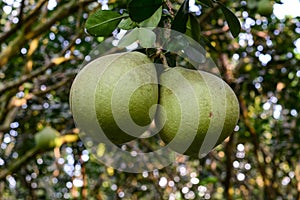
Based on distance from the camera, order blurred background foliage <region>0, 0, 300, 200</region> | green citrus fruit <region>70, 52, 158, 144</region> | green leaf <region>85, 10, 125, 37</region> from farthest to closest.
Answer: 1. blurred background foliage <region>0, 0, 300, 200</region>
2. green leaf <region>85, 10, 125, 37</region>
3. green citrus fruit <region>70, 52, 158, 144</region>

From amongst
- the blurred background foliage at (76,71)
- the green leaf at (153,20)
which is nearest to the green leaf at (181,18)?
the green leaf at (153,20)

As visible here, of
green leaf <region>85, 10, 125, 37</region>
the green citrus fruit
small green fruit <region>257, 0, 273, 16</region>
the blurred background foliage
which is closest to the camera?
the green citrus fruit

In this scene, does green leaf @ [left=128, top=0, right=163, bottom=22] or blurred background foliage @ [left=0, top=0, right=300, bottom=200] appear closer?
green leaf @ [left=128, top=0, right=163, bottom=22]

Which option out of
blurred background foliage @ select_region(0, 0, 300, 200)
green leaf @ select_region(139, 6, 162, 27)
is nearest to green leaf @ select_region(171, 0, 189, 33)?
green leaf @ select_region(139, 6, 162, 27)

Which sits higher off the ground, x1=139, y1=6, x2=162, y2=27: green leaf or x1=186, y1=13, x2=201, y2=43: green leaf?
x1=139, y1=6, x2=162, y2=27: green leaf

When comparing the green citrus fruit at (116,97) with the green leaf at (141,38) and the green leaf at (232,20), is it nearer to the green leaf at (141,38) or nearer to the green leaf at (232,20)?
the green leaf at (141,38)

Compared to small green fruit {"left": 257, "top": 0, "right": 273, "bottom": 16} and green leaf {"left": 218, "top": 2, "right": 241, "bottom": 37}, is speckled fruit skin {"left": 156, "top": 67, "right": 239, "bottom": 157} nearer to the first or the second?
green leaf {"left": 218, "top": 2, "right": 241, "bottom": 37}

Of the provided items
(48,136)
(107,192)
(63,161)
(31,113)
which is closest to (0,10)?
(31,113)

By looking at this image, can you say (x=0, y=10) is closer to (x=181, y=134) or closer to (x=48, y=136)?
(x=48, y=136)
